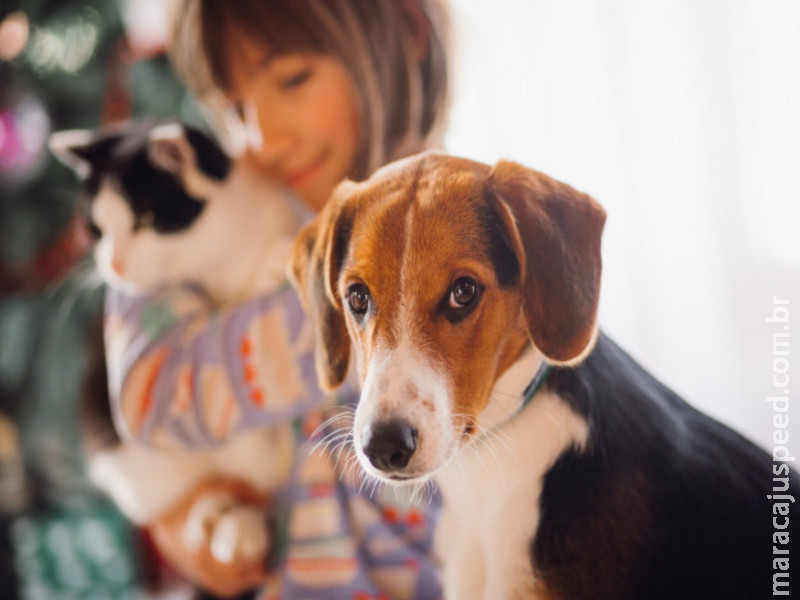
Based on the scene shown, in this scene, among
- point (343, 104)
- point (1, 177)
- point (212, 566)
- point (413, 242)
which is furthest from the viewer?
point (1, 177)

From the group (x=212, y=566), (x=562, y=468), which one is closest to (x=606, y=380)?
(x=562, y=468)

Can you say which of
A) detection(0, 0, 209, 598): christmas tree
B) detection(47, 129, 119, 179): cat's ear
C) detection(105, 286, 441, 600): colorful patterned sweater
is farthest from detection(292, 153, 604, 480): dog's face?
detection(0, 0, 209, 598): christmas tree

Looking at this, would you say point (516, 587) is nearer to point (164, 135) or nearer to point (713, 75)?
point (713, 75)

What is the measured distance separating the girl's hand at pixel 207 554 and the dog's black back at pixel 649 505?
442mm

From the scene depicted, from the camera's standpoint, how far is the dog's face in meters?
0.51

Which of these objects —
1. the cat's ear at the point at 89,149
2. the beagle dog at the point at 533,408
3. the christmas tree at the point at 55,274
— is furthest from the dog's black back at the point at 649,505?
the christmas tree at the point at 55,274

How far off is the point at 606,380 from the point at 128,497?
27.8 inches

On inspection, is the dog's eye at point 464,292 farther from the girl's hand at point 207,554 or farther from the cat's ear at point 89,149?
the cat's ear at point 89,149

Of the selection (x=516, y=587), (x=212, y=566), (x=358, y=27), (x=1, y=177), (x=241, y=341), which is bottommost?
(x=212, y=566)

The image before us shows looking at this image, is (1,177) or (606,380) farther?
(1,177)

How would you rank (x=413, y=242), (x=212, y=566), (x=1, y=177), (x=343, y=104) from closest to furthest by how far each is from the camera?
1. (x=413, y=242)
2. (x=343, y=104)
3. (x=212, y=566)
4. (x=1, y=177)

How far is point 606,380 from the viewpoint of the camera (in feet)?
1.86

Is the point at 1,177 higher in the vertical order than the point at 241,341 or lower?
higher

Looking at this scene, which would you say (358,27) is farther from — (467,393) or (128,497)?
(128,497)
